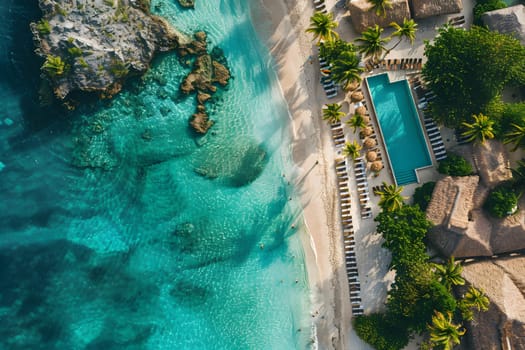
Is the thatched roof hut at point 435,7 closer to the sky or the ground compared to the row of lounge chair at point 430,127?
closer to the sky

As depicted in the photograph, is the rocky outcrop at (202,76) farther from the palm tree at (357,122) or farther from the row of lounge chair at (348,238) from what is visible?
the row of lounge chair at (348,238)

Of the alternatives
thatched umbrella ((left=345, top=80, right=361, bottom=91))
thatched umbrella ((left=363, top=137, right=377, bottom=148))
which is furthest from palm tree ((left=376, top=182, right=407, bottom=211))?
thatched umbrella ((left=345, top=80, right=361, bottom=91))

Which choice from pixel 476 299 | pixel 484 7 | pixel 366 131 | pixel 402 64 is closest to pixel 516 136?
pixel 402 64

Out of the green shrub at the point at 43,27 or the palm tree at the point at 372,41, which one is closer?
the palm tree at the point at 372,41

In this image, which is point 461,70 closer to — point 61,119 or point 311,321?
point 311,321

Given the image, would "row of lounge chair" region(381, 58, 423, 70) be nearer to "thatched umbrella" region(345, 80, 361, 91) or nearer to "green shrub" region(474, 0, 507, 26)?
"thatched umbrella" region(345, 80, 361, 91)

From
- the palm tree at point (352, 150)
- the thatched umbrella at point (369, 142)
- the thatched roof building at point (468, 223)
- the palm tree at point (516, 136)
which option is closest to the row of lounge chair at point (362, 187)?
the thatched umbrella at point (369, 142)

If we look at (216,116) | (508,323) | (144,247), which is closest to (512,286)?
(508,323)
